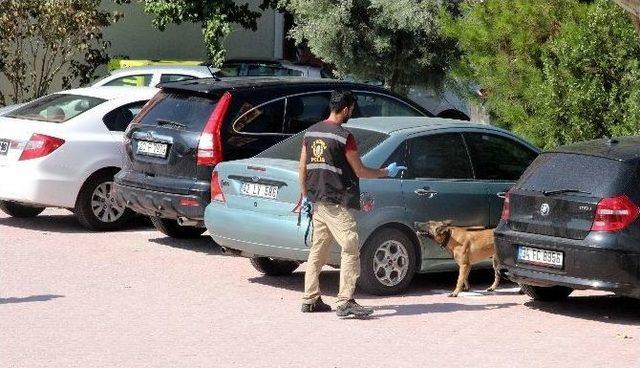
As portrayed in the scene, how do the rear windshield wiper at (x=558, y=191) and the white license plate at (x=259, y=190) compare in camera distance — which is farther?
the white license plate at (x=259, y=190)

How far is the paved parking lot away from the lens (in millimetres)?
9297

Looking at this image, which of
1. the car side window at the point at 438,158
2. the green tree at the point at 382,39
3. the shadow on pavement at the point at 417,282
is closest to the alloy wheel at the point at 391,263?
the shadow on pavement at the point at 417,282

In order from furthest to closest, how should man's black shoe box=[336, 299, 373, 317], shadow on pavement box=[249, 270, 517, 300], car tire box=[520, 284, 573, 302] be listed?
shadow on pavement box=[249, 270, 517, 300], car tire box=[520, 284, 573, 302], man's black shoe box=[336, 299, 373, 317]

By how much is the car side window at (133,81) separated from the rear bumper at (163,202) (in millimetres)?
6295

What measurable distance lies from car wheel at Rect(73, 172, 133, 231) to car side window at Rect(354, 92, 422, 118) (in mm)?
2929

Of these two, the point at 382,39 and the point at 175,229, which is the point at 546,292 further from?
the point at 382,39

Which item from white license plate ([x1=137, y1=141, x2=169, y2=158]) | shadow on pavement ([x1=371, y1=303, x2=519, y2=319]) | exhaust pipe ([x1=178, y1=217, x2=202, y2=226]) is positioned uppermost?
white license plate ([x1=137, y1=141, x2=169, y2=158])

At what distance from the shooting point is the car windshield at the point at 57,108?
15.5m

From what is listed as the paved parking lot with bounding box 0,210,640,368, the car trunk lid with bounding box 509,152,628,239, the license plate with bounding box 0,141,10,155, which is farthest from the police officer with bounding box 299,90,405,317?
the license plate with bounding box 0,141,10,155

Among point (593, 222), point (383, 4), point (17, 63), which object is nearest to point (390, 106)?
point (593, 222)

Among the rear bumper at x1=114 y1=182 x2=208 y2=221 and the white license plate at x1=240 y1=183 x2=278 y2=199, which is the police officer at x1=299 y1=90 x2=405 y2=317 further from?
the rear bumper at x1=114 y1=182 x2=208 y2=221

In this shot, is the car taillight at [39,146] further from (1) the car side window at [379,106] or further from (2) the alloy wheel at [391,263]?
(2) the alloy wheel at [391,263]

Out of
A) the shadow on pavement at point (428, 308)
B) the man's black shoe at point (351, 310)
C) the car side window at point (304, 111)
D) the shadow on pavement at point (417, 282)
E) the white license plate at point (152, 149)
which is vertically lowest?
the shadow on pavement at point (428, 308)

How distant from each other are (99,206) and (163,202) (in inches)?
81.2
